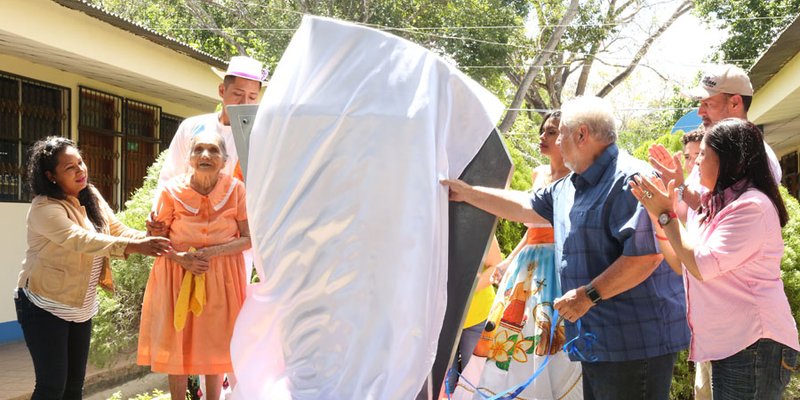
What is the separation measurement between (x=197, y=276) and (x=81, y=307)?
0.81 m

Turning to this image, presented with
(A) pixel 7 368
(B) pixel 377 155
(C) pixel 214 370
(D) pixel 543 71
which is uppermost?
(D) pixel 543 71

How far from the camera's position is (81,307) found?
178 inches

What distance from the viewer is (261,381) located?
9.43ft

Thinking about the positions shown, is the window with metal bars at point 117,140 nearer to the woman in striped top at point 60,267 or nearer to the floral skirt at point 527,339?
the woman in striped top at point 60,267

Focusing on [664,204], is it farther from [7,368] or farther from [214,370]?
[7,368]

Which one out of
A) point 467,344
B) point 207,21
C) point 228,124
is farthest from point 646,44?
point 228,124

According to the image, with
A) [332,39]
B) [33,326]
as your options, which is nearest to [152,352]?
[33,326]

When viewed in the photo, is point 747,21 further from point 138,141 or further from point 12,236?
point 12,236

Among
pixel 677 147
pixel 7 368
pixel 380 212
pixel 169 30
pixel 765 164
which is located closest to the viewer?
pixel 380 212

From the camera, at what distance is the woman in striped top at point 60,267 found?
4.38 meters

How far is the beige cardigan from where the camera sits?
4398 millimetres

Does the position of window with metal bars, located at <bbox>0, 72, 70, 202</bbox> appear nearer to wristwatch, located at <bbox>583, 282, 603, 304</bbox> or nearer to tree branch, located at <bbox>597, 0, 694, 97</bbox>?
wristwatch, located at <bbox>583, 282, 603, 304</bbox>

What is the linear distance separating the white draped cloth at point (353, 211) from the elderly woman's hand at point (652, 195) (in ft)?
2.33

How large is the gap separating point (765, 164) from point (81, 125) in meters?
9.37
